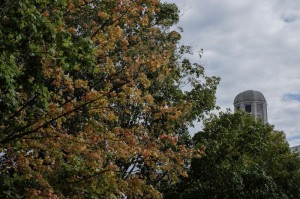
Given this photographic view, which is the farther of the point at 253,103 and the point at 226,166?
the point at 253,103

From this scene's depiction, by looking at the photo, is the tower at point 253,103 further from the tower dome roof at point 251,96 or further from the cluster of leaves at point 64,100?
the cluster of leaves at point 64,100

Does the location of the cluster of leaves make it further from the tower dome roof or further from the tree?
the tower dome roof

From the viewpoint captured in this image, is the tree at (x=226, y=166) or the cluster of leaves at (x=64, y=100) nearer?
the cluster of leaves at (x=64, y=100)

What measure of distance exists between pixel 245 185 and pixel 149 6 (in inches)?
368

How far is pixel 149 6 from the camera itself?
31.0 feet

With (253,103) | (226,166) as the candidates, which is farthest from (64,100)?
(253,103)

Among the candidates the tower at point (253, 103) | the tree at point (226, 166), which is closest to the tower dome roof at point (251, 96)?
the tower at point (253, 103)

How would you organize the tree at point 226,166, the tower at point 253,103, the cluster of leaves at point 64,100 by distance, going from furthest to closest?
→ the tower at point 253,103
the tree at point 226,166
the cluster of leaves at point 64,100

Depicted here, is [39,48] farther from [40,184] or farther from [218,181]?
[218,181]

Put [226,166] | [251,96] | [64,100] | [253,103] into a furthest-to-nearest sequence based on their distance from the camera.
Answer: [251,96] → [253,103] → [226,166] → [64,100]

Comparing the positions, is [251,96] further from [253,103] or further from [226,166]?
[226,166]

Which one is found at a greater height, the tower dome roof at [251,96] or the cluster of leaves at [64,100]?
the tower dome roof at [251,96]

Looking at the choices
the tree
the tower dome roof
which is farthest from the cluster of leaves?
the tower dome roof

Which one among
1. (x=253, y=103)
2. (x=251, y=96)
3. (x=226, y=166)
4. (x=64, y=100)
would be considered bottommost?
(x=64, y=100)
